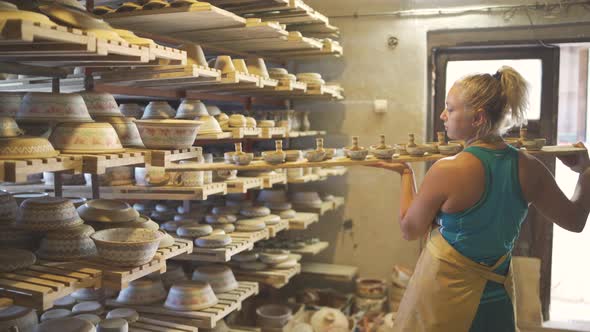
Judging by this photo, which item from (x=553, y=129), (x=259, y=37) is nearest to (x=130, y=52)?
(x=259, y=37)

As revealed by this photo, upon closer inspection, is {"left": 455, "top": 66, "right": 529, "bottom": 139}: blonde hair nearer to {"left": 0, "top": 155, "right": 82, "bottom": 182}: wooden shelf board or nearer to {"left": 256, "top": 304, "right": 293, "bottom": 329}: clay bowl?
{"left": 0, "top": 155, "right": 82, "bottom": 182}: wooden shelf board

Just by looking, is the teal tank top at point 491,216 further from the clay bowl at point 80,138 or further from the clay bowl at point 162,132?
the clay bowl at point 80,138

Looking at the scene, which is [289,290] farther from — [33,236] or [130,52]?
[130,52]

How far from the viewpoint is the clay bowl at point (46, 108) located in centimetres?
201

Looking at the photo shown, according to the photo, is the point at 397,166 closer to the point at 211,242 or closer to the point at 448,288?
the point at 448,288

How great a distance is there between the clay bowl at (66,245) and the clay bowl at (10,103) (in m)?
0.48

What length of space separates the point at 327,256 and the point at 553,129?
6.90 feet

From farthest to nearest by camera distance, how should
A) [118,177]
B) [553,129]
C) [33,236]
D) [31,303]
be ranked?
[553,129], [118,177], [33,236], [31,303]

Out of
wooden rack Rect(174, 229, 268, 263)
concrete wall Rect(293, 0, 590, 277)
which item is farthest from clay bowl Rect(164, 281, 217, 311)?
concrete wall Rect(293, 0, 590, 277)

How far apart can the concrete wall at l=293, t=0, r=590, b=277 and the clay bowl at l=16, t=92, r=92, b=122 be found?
2945 millimetres

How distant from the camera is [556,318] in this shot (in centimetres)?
451

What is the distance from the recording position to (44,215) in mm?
2127

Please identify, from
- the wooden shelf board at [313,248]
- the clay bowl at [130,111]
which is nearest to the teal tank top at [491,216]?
the clay bowl at [130,111]

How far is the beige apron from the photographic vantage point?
1.80m
